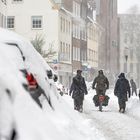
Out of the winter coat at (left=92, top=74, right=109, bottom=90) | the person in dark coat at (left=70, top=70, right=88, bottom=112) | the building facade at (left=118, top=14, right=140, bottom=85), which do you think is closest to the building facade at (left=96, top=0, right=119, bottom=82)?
the building facade at (left=118, top=14, right=140, bottom=85)

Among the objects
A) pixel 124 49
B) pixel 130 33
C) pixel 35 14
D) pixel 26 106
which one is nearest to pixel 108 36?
pixel 130 33

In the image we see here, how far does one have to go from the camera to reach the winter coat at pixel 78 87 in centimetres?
2433

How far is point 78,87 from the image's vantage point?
2456 centimetres

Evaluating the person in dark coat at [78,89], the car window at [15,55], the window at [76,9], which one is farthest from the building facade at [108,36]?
the car window at [15,55]

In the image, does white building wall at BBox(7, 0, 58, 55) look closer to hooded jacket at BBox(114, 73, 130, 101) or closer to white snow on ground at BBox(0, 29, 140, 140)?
hooded jacket at BBox(114, 73, 130, 101)

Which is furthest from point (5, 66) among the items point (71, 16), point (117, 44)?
point (117, 44)

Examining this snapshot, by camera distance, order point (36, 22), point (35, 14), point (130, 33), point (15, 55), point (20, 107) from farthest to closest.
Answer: point (130, 33) < point (36, 22) < point (35, 14) < point (15, 55) < point (20, 107)

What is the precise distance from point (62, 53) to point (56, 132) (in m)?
63.3

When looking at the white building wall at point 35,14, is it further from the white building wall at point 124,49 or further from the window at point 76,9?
the white building wall at point 124,49

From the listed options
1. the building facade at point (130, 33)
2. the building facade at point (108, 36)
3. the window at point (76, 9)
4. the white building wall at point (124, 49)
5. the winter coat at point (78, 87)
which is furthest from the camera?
the white building wall at point (124, 49)

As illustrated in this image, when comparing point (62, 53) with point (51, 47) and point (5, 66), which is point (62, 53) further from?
point (5, 66)

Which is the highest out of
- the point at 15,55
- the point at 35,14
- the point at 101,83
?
the point at 35,14

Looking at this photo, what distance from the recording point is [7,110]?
5.06 meters

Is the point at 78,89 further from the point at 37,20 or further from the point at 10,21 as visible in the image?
the point at 10,21
